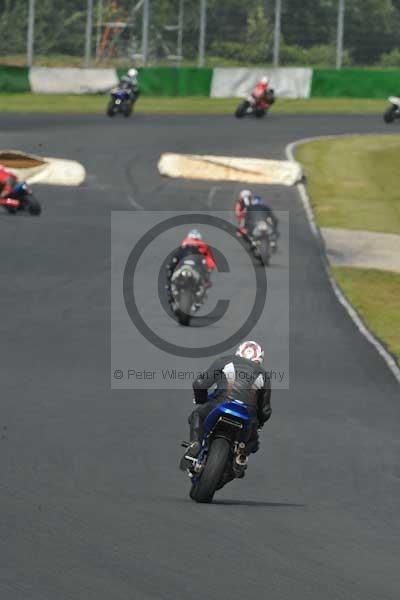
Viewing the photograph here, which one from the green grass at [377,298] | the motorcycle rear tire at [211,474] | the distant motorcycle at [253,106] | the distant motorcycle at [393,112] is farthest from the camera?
the distant motorcycle at [393,112]

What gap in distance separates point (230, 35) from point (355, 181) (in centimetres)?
1702

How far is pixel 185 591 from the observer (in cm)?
891

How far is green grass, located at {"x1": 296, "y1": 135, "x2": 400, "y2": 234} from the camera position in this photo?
40375 millimetres

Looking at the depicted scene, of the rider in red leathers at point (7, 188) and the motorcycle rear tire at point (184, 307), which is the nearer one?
the motorcycle rear tire at point (184, 307)

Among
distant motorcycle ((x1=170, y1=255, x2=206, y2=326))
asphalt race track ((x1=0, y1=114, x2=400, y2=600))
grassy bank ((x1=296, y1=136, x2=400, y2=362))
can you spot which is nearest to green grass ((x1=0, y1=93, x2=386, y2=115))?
grassy bank ((x1=296, y1=136, x2=400, y2=362))

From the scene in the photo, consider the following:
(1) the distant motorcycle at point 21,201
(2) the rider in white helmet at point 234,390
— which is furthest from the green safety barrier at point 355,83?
(2) the rider in white helmet at point 234,390

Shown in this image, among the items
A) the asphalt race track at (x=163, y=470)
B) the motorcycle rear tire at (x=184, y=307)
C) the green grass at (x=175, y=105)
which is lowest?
the green grass at (x=175, y=105)

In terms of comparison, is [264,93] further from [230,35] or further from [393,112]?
[230,35]

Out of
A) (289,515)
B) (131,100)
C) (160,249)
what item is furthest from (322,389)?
(131,100)

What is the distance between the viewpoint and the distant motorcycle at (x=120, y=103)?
2173 inches

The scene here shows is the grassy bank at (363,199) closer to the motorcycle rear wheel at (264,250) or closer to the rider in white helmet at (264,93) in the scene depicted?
the motorcycle rear wheel at (264,250)

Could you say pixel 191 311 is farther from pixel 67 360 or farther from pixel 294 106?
pixel 294 106

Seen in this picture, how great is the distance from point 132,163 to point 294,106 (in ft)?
59.4

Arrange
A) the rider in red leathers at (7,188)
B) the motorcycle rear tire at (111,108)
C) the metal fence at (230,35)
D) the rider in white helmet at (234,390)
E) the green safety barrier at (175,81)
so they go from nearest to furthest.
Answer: the rider in white helmet at (234,390), the rider in red leathers at (7,188), the motorcycle rear tire at (111,108), the metal fence at (230,35), the green safety barrier at (175,81)
